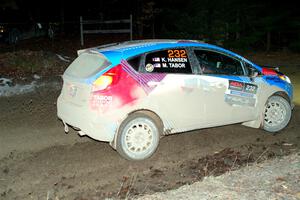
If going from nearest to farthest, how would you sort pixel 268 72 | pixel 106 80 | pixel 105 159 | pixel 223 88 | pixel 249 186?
1. pixel 249 186
2. pixel 106 80
3. pixel 105 159
4. pixel 223 88
5. pixel 268 72

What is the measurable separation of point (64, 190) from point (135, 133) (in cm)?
141

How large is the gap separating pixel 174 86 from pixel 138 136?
37.7 inches

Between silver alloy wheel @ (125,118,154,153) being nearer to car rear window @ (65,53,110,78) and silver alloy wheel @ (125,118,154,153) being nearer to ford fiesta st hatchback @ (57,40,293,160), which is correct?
ford fiesta st hatchback @ (57,40,293,160)

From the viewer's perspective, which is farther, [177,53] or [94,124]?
[177,53]

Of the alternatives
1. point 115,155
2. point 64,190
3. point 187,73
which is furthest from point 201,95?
point 64,190

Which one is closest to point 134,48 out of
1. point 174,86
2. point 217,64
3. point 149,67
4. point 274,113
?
point 149,67

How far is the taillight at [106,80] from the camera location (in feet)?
17.7

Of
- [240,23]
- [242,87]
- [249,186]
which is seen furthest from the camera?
[240,23]

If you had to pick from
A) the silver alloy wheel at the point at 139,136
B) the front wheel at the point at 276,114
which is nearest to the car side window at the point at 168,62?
the silver alloy wheel at the point at 139,136

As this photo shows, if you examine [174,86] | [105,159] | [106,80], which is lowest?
[105,159]

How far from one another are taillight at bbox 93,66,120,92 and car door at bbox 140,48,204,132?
0.44m

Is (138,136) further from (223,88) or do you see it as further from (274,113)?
(274,113)

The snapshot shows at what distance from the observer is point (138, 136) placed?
18.7 ft

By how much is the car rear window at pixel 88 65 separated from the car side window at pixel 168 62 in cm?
64
